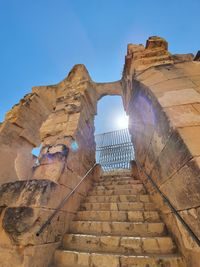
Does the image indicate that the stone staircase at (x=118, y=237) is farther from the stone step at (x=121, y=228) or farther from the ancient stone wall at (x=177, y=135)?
the ancient stone wall at (x=177, y=135)

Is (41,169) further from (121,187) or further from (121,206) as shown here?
(121,187)

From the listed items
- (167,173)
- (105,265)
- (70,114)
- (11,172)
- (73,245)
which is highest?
(70,114)

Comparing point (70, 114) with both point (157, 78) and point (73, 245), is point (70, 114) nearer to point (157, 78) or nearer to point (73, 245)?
point (157, 78)

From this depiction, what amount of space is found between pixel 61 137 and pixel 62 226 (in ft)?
4.86

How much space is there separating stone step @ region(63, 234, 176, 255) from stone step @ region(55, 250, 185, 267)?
0.46 feet

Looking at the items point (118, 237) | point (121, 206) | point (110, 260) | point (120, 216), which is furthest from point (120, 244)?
point (121, 206)

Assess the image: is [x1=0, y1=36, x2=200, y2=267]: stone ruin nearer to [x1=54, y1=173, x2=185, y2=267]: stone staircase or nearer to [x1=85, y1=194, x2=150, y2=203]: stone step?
[x1=54, y1=173, x2=185, y2=267]: stone staircase

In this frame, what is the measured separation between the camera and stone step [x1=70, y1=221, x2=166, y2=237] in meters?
1.88

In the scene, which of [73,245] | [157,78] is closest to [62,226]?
[73,245]

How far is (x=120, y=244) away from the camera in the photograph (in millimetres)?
1720

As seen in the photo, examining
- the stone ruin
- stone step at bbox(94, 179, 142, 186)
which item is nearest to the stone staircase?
the stone ruin

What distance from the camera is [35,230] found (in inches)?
61.3

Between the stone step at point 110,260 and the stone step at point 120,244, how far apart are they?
0.46ft

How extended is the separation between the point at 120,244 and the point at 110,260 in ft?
0.83
